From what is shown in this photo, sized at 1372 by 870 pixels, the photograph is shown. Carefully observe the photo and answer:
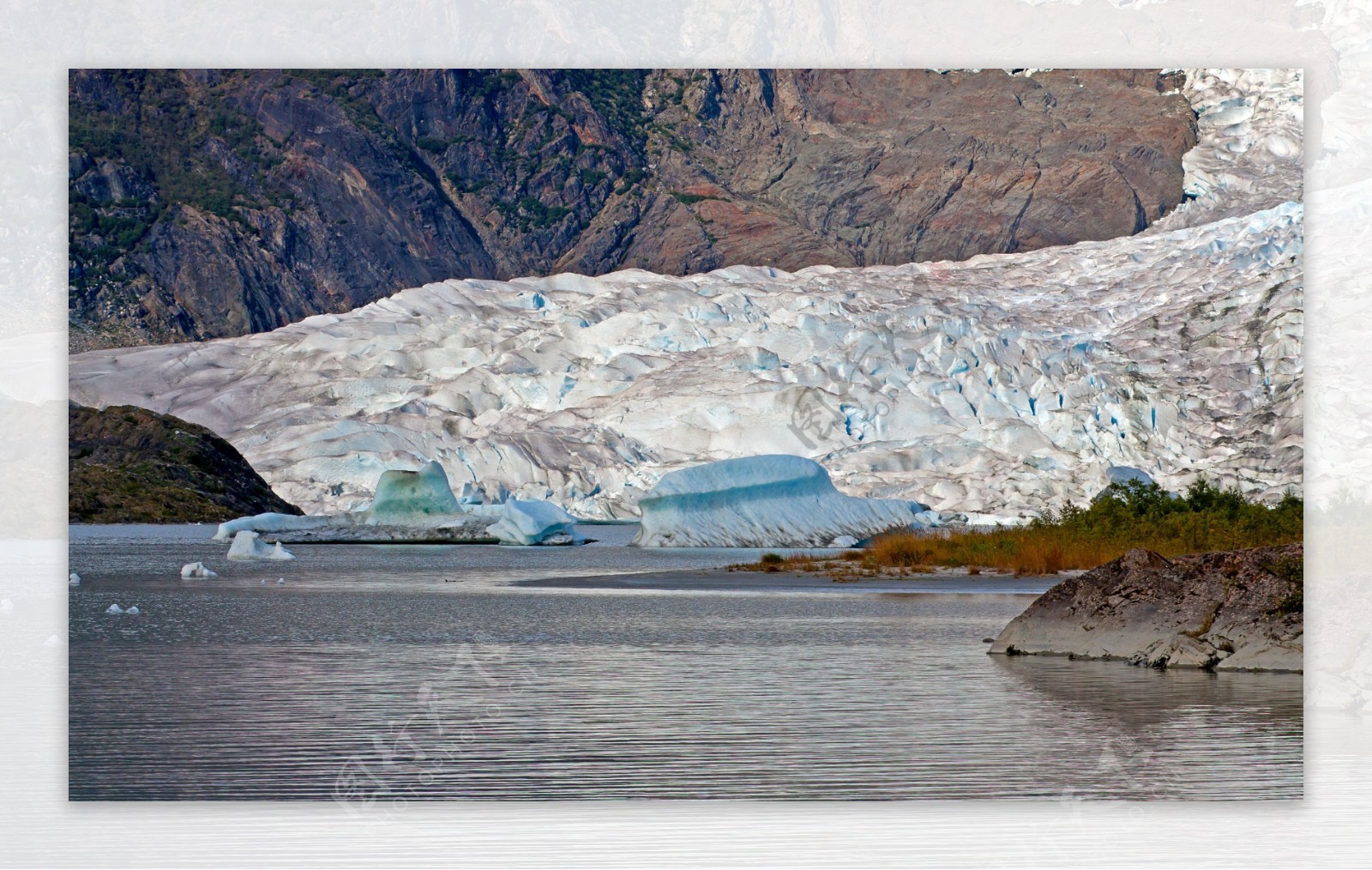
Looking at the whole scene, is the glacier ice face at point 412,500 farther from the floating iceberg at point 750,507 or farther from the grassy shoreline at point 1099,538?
the grassy shoreline at point 1099,538

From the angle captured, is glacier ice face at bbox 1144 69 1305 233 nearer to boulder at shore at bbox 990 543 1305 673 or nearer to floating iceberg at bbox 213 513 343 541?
boulder at shore at bbox 990 543 1305 673

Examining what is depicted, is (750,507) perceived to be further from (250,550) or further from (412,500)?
(412,500)

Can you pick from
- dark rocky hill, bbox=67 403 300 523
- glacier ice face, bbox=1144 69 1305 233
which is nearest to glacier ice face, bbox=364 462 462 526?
dark rocky hill, bbox=67 403 300 523

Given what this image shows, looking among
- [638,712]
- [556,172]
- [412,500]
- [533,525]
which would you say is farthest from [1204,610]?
[412,500]

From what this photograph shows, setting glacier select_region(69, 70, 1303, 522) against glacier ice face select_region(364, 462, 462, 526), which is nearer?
glacier select_region(69, 70, 1303, 522)

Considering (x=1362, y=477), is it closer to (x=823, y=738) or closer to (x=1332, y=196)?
(x=1332, y=196)

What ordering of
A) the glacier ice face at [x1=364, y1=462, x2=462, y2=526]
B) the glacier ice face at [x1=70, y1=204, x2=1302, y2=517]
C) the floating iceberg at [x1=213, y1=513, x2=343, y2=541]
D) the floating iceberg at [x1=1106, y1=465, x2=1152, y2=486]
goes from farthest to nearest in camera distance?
1. the glacier ice face at [x1=364, y1=462, x2=462, y2=526]
2. the floating iceberg at [x1=213, y1=513, x2=343, y2=541]
3. the floating iceberg at [x1=1106, y1=465, x2=1152, y2=486]
4. the glacier ice face at [x1=70, y1=204, x2=1302, y2=517]

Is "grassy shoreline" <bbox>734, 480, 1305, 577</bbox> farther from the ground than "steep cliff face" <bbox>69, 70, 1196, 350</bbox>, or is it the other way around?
"steep cliff face" <bbox>69, 70, 1196, 350</bbox>
